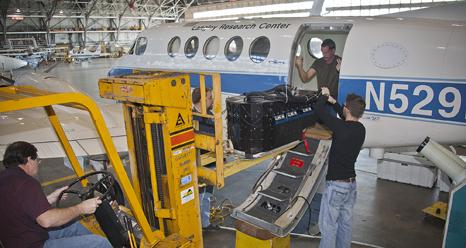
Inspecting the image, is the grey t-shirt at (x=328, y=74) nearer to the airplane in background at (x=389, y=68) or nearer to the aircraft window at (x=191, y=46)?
the airplane in background at (x=389, y=68)

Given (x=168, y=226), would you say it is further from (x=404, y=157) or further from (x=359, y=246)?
(x=404, y=157)

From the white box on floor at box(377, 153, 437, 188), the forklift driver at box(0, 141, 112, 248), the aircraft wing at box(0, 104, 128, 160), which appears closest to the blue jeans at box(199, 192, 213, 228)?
the aircraft wing at box(0, 104, 128, 160)

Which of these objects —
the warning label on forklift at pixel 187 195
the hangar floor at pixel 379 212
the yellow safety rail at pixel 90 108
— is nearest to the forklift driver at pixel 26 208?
the yellow safety rail at pixel 90 108

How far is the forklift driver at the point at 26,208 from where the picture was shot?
3.37 meters

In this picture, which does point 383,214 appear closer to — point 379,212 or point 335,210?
point 379,212

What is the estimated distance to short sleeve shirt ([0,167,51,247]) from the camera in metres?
3.36

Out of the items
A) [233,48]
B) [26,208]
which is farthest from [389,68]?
[26,208]

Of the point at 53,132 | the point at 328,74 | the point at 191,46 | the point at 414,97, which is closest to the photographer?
the point at 414,97

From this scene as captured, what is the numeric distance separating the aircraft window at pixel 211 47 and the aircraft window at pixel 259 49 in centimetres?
107

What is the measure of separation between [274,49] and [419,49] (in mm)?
2638

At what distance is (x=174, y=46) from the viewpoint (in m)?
9.95

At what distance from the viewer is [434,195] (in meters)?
7.62

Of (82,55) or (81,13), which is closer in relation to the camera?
(82,55)

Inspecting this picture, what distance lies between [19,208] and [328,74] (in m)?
5.55
